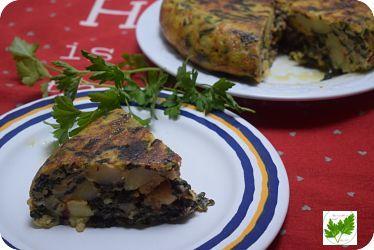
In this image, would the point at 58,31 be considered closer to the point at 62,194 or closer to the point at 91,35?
the point at 91,35

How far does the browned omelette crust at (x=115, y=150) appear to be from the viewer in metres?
2.03

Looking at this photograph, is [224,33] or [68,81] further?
[224,33]

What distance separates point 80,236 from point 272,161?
0.81m

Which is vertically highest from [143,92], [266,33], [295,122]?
[266,33]

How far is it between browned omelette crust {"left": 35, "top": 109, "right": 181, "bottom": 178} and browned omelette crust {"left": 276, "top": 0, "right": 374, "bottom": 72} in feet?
4.51

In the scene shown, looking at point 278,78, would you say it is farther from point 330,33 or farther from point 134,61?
point 134,61

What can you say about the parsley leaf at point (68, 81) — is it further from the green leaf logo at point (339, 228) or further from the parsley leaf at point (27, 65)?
the green leaf logo at point (339, 228)

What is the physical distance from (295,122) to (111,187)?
1083 mm

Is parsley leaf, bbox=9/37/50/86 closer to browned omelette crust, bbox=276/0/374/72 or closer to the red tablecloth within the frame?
the red tablecloth

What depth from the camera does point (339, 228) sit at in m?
2.09

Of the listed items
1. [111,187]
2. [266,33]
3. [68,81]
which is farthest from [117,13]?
[111,187]

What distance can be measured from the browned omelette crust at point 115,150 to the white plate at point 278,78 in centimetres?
66

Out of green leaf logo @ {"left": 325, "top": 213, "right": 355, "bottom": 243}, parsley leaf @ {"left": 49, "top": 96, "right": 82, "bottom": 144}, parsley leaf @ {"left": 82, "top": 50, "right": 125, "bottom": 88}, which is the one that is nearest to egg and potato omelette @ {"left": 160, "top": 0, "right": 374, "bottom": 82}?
parsley leaf @ {"left": 82, "top": 50, "right": 125, "bottom": 88}

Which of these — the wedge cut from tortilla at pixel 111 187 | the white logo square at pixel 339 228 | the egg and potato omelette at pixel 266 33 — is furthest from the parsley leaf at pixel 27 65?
the white logo square at pixel 339 228
